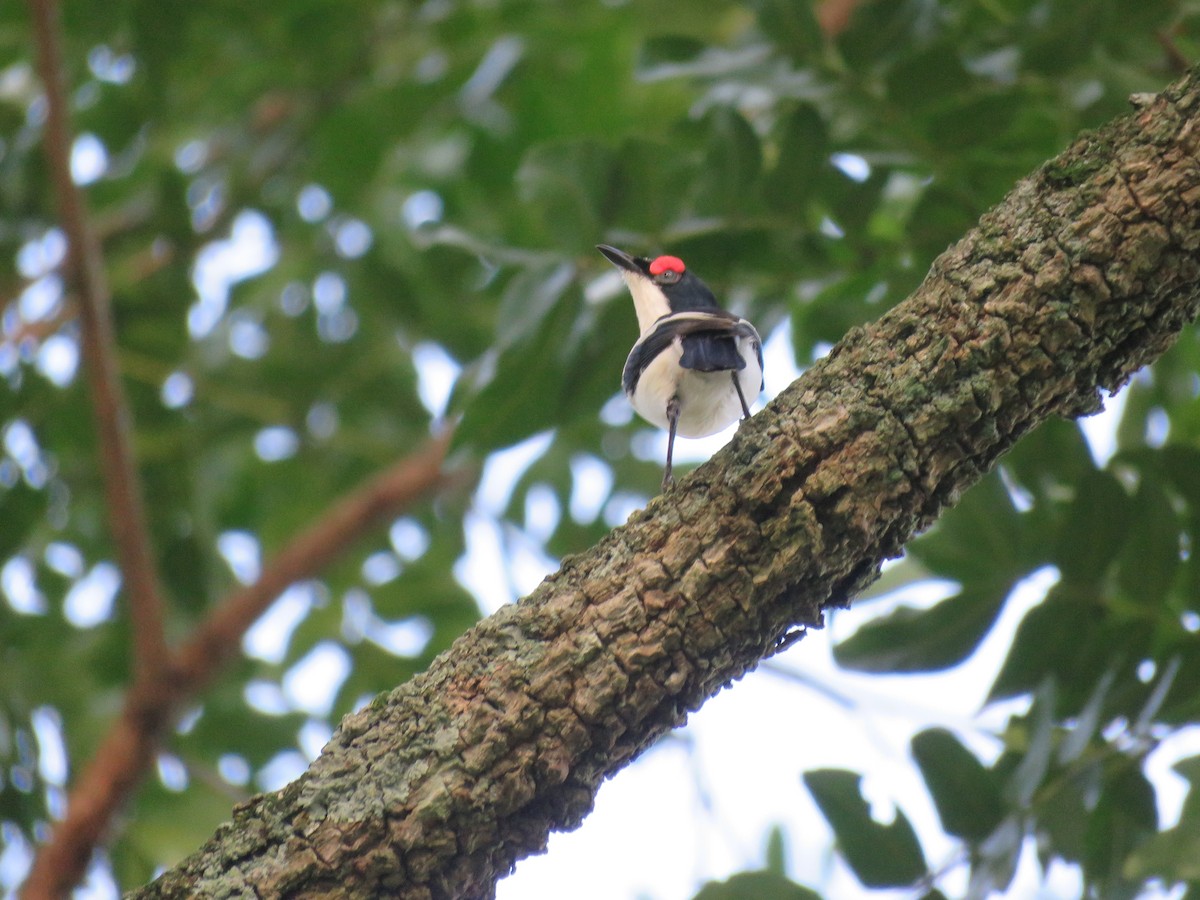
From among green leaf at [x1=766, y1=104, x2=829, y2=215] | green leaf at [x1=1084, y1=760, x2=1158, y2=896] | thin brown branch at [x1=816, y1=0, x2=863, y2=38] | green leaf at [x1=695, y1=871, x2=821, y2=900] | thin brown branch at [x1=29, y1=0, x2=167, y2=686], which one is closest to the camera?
green leaf at [x1=695, y1=871, x2=821, y2=900]

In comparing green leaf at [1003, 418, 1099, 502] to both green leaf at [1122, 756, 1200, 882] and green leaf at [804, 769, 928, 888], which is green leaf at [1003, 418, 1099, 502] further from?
green leaf at [804, 769, 928, 888]

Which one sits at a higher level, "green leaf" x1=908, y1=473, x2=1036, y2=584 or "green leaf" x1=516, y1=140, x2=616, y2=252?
"green leaf" x1=516, y1=140, x2=616, y2=252

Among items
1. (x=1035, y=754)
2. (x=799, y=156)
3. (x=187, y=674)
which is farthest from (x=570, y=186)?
(x=187, y=674)

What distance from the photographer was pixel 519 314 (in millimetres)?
3090

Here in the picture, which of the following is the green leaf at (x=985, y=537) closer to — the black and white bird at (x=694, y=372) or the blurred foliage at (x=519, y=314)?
the blurred foliage at (x=519, y=314)

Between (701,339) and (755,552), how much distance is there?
771mm

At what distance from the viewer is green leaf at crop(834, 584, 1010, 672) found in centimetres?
284

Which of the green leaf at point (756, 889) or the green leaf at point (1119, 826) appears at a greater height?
the green leaf at point (756, 889)

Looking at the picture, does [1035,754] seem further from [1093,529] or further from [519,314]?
[519,314]

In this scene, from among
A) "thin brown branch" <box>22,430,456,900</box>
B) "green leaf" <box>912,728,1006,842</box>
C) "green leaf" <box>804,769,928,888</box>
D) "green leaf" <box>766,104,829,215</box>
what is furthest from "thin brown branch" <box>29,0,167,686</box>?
"green leaf" <box>912,728,1006,842</box>

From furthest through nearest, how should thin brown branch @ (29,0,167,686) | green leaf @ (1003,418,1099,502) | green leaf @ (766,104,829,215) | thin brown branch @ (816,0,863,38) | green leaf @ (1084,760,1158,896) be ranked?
1. thin brown branch @ (816,0,863,38)
2. thin brown branch @ (29,0,167,686)
3. green leaf @ (766,104,829,215)
4. green leaf @ (1003,418,1099,502)
5. green leaf @ (1084,760,1158,896)

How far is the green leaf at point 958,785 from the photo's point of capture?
2600mm

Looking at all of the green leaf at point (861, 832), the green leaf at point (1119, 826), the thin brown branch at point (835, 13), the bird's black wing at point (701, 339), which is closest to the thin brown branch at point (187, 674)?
the bird's black wing at point (701, 339)

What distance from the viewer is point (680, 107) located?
5.18 metres
